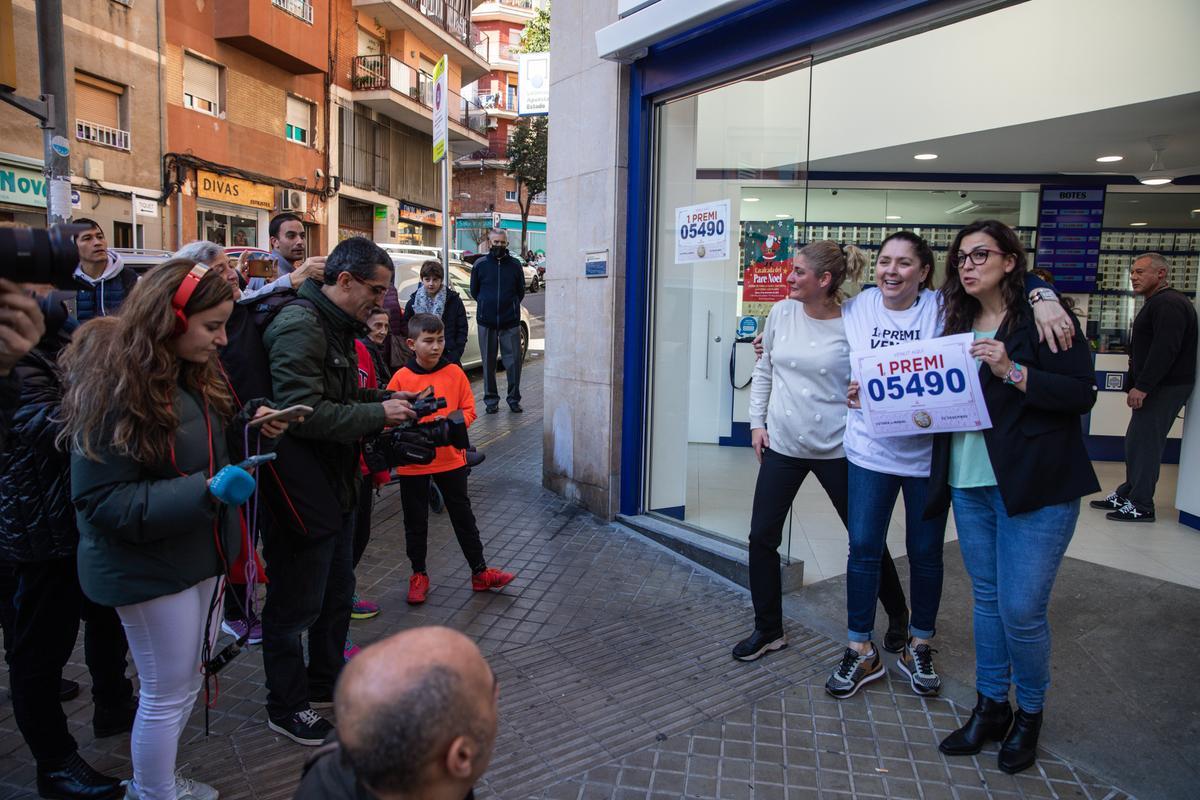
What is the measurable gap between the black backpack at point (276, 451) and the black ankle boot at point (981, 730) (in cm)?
262

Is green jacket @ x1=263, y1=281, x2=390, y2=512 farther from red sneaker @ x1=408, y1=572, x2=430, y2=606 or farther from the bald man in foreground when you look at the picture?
the bald man in foreground

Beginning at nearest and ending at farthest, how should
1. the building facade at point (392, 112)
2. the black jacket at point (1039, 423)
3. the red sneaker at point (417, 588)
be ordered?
the black jacket at point (1039, 423)
the red sneaker at point (417, 588)
the building facade at point (392, 112)

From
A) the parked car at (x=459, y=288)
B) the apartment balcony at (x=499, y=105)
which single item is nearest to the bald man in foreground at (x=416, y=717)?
the parked car at (x=459, y=288)

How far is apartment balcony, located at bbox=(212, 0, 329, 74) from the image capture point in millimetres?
21000

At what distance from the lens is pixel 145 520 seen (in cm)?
231

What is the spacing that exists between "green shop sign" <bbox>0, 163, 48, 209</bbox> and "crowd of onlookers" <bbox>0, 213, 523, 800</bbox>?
1513cm

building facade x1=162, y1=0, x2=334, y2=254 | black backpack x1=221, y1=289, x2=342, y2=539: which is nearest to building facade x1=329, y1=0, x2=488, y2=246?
building facade x1=162, y1=0, x2=334, y2=254

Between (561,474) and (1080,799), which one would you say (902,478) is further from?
(561,474)

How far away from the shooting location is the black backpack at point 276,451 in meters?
3.03

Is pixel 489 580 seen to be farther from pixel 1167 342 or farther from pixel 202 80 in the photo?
pixel 202 80

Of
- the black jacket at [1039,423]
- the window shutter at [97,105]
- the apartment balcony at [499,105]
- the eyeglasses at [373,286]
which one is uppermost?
the apartment balcony at [499,105]

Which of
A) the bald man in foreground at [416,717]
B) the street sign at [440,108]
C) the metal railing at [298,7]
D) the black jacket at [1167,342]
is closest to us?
the bald man in foreground at [416,717]

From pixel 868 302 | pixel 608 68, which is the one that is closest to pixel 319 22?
pixel 608 68

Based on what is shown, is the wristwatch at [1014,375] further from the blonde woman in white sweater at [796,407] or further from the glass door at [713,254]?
the glass door at [713,254]
